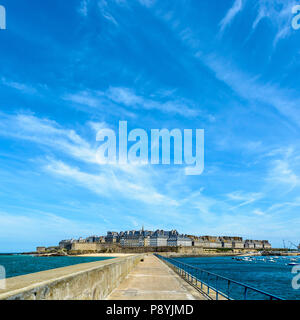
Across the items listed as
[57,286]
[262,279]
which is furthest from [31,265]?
[57,286]

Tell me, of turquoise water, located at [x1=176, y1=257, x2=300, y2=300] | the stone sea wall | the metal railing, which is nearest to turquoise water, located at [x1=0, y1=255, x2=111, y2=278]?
turquoise water, located at [x1=176, y1=257, x2=300, y2=300]

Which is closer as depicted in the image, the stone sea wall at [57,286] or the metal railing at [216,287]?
the stone sea wall at [57,286]

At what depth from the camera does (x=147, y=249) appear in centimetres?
17975

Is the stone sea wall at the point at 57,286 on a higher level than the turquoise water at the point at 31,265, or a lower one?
higher

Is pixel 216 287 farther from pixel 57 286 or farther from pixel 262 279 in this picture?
pixel 262 279

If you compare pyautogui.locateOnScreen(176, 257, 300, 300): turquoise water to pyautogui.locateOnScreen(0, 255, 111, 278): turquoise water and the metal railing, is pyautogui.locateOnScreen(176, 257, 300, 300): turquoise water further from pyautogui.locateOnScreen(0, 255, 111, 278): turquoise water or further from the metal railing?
pyautogui.locateOnScreen(0, 255, 111, 278): turquoise water

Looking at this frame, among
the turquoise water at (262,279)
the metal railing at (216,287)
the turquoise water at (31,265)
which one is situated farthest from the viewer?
the turquoise water at (31,265)

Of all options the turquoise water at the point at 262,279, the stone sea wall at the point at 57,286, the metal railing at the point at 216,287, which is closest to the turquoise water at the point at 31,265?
the turquoise water at the point at 262,279

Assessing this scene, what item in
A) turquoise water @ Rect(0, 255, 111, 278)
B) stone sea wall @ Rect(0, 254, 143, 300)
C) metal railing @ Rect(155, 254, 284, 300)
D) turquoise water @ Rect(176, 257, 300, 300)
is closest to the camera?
stone sea wall @ Rect(0, 254, 143, 300)

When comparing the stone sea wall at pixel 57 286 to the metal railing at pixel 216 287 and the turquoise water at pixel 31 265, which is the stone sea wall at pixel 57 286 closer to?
the metal railing at pixel 216 287

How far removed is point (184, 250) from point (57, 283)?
616 ft
